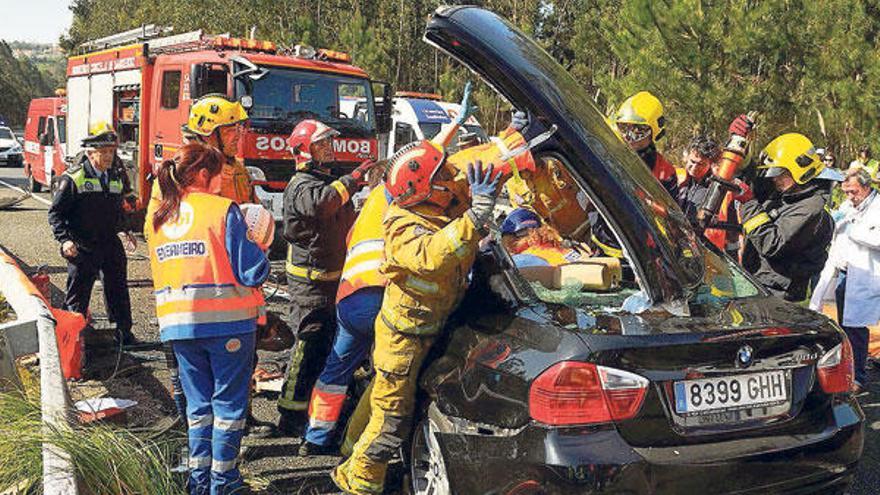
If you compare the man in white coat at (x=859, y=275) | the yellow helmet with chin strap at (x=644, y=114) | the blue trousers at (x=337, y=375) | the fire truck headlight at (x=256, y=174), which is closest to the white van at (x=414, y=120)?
the fire truck headlight at (x=256, y=174)

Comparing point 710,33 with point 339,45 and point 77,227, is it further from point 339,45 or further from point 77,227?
point 339,45

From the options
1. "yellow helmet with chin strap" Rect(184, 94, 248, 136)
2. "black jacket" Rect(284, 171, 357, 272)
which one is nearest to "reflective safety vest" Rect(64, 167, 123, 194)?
"yellow helmet with chin strap" Rect(184, 94, 248, 136)

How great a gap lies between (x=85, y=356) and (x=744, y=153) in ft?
15.3

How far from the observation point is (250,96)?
977 cm

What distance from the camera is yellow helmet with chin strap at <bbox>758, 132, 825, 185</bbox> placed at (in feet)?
14.6

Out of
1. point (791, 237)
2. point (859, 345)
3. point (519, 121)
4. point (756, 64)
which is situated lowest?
point (859, 345)

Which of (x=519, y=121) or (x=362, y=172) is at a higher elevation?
(x=519, y=121)

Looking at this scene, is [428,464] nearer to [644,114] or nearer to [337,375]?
[337,375]

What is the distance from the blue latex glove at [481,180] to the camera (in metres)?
2.92

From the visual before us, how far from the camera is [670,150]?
14125 mm

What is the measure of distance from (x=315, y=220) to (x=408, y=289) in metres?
1.46

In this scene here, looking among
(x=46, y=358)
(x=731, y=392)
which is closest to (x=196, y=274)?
(x=46, y=358)

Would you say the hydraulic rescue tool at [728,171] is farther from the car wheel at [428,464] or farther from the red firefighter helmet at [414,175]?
the car wheel at [428,464]

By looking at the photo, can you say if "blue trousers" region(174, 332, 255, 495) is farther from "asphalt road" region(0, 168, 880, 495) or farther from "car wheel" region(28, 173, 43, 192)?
"car wheel" region(28, 173, 43, 192)
